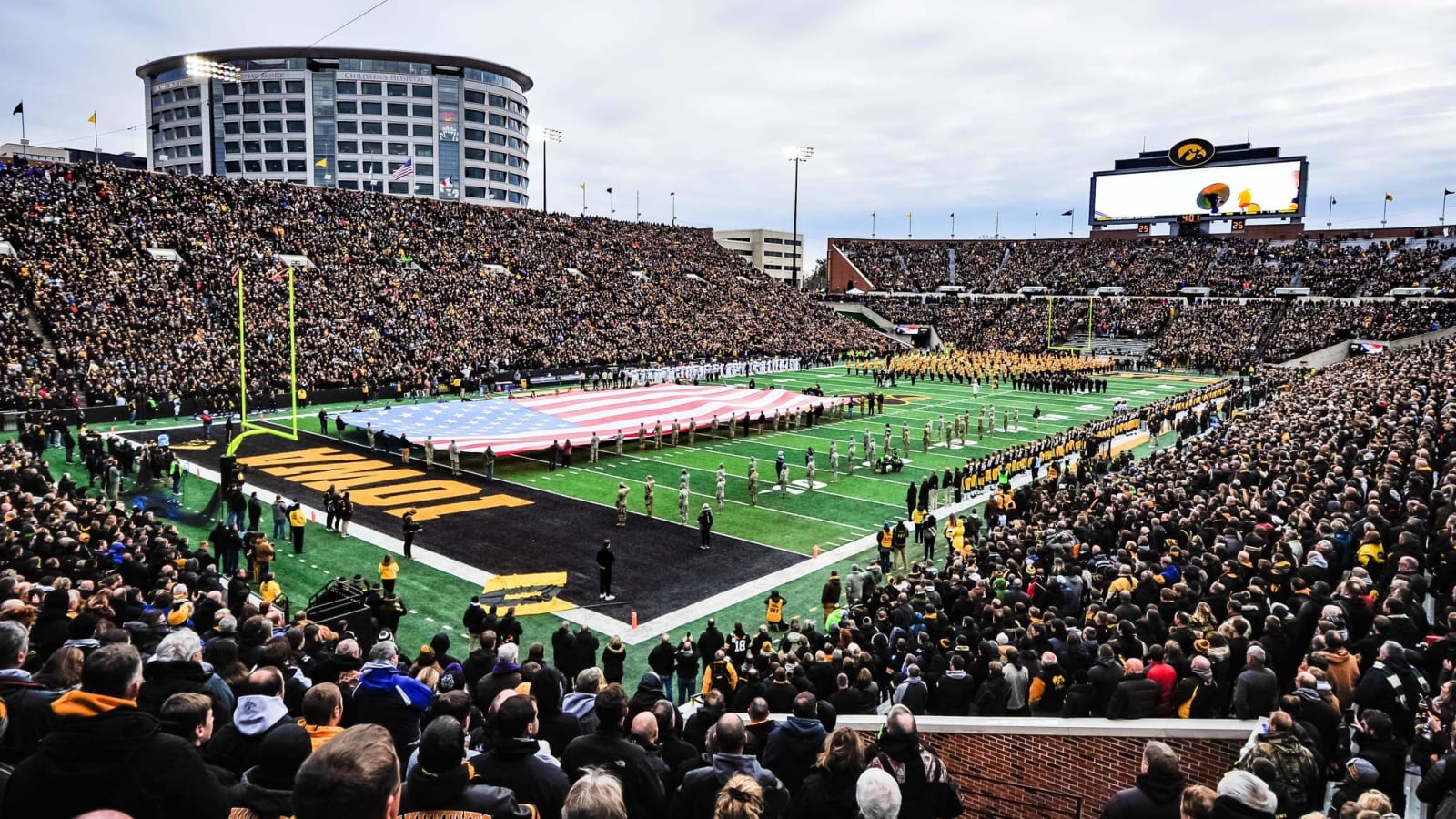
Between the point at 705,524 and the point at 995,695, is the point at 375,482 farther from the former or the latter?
the point at 995,695

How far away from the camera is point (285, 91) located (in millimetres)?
95750

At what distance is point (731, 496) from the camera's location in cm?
2364

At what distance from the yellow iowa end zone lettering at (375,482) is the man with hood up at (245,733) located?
16699 millimetres

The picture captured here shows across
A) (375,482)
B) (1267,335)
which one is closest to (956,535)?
(375,482)

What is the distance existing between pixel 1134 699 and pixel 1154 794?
3186 millimetres

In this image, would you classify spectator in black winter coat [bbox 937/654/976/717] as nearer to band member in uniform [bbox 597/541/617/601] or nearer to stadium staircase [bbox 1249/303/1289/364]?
band member in uniform [bbox 597/541/617/601]

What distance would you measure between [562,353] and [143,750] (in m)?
48.5

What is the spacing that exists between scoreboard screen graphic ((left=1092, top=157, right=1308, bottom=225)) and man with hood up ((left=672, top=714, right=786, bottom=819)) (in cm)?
8425

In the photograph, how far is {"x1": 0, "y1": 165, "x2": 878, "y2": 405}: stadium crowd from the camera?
3625 cm

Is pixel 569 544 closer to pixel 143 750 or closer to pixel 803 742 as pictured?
pixel 803 742

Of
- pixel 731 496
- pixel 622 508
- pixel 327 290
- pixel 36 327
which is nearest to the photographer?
pixel 622 508

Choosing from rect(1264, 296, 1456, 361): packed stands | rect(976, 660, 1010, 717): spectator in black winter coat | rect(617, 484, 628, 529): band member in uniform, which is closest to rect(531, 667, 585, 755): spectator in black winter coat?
rect(976, 660, 1010, 717): spectator in black winter coat

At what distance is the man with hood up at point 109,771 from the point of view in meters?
3.01

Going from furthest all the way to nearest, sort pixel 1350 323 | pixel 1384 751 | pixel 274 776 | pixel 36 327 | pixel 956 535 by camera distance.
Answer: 1. pixel 1350 323
2. pixel 36 327
3. pixel 956 535
4. pixel 1384 751
5. pixel 274 776
